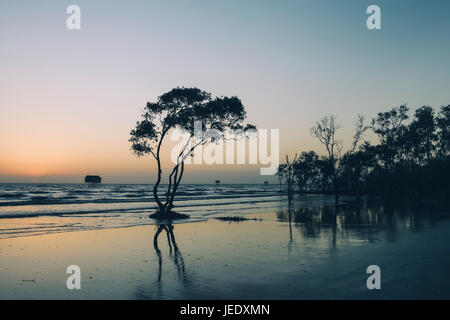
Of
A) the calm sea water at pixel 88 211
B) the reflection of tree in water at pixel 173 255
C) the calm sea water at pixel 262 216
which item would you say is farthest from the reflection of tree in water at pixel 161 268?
the calm sea water at pixel 88 211

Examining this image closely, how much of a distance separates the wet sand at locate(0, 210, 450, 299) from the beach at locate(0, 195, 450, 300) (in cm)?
3

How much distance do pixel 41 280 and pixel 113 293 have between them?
3.34 m

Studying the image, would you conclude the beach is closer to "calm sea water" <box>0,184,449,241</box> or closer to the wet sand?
the wet sand

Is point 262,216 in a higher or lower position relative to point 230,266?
Answer: lower

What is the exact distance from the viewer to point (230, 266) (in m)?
13.1

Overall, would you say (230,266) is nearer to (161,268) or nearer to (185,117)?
(161,268)

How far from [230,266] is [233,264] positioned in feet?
1.23

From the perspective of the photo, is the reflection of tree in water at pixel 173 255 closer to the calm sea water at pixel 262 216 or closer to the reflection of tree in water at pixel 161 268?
the reflection of tree in water at pixel 161 268

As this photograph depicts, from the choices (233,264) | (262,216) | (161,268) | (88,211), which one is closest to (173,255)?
(161,268)

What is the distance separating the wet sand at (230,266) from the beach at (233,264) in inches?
1.3

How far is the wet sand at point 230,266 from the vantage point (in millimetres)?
9812

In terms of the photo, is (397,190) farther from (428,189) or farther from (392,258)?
(392,258)

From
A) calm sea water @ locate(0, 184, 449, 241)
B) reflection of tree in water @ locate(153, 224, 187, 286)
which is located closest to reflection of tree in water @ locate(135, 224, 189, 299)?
reflection of tree in water @ locate(153, 224, 187, 286)
